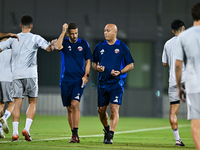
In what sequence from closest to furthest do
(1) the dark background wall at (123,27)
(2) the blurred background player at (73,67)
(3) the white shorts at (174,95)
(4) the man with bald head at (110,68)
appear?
1. (3) the white shorts at (174,95)
2. (2) the blurred background player at (73,67)
3. (4) the man with bald head at (110,68)
4. (1) the dark background wall at (123,27)

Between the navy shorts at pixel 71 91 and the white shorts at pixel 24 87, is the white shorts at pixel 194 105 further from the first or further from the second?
the white shorts at pixel 24 87

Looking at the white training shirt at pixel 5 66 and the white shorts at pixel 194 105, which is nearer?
the white shorts at pixel 194 105

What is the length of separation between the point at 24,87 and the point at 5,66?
1160 millimetres

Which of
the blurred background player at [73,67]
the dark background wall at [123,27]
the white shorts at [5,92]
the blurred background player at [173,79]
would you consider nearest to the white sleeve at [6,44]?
the blurred background player at [73,67]

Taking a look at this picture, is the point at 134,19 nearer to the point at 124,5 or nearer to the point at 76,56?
the point at 124,5

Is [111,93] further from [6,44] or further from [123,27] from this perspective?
[123,27]

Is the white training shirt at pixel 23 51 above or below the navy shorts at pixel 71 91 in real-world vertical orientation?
above

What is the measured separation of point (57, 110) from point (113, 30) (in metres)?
13.2

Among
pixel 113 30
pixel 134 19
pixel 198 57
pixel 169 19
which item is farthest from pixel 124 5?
pixel 198 57

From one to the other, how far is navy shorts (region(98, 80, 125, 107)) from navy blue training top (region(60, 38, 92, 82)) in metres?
0.56

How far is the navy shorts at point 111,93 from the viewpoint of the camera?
8.02 metres

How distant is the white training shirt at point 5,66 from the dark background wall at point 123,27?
12.0 metres

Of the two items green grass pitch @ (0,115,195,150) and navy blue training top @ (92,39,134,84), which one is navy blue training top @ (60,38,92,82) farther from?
green grass pitch @ (0,115,195,150)

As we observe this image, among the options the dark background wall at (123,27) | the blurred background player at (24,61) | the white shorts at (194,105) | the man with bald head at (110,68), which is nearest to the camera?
the white shorts at (194,105)
